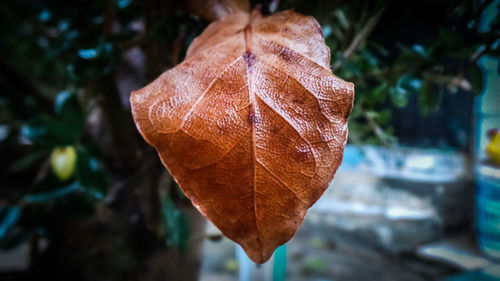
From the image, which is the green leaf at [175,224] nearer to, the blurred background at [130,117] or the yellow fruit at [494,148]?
the blurred background at [130,117]

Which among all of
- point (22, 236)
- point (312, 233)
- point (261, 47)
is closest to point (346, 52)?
point (261, 47)

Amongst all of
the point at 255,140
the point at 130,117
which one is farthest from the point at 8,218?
the point at 255,140

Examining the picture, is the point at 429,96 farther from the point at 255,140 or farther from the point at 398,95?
the point at 255,140

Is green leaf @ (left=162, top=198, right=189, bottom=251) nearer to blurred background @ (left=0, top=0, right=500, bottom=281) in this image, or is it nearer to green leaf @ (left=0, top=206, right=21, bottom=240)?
blurred background @ (left=0, top=0, right=500, bottom=281)

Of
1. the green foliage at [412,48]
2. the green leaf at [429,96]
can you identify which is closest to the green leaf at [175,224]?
the green foliage at [412,48]

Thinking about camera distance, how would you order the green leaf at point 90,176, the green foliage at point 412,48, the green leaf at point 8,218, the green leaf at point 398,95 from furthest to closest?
the green leaf at point 8,218, the green leaf at point 90,176, the green leaf at point 398,95, the green foliage at point 412,48
